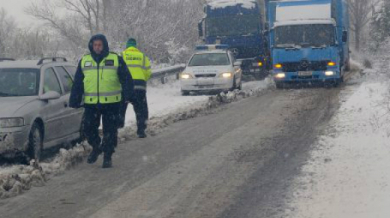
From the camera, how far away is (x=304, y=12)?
24812 mm

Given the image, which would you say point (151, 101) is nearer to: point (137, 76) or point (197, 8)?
point (137, 76)

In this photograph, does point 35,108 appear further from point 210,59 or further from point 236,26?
point 236,26

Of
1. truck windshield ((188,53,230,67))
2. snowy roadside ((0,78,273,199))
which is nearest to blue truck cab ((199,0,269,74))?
snowy roadside ((0,78,273,199))

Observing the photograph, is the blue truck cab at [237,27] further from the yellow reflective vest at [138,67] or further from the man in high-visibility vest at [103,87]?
the man in high-visibility vest at [103,87]

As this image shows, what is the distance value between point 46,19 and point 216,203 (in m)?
42.4

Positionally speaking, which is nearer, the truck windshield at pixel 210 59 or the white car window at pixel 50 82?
the white car window at pixel 50 82

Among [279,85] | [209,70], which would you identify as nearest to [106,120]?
[209,70]

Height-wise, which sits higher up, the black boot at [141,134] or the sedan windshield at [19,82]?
the sedan windshield at [19,82]

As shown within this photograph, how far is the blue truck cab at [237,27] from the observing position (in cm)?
3008

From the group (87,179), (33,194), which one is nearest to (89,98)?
(87,179)

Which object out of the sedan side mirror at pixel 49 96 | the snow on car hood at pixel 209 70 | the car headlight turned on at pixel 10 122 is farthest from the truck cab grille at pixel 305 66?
the car headlight turned on at pixel 10 122

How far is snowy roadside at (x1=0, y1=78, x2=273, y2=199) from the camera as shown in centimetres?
817

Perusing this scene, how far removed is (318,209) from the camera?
22.1 feet

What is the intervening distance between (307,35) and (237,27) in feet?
20.9
